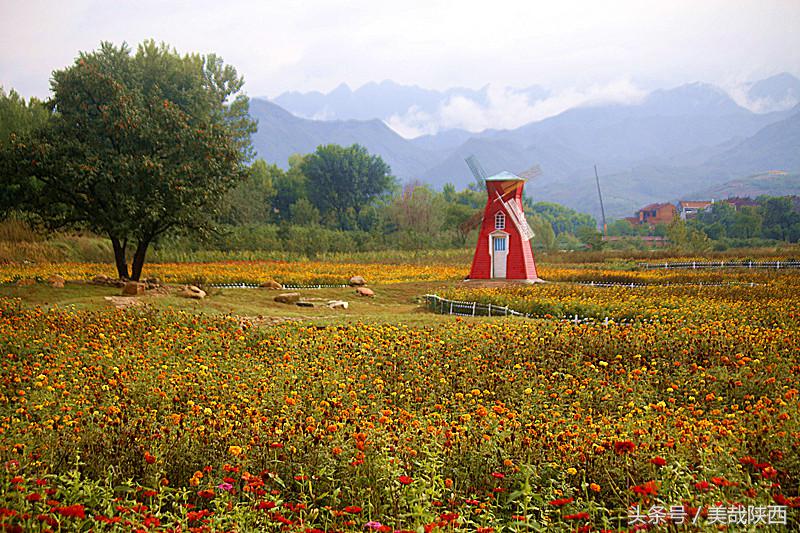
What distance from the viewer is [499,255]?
87.3 ft

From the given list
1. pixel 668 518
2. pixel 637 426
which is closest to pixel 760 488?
pixel 668 518

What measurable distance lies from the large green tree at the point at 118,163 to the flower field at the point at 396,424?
7.44 m

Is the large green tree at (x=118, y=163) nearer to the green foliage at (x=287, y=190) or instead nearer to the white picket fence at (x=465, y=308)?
the white picket fence at (x=465, y=308)

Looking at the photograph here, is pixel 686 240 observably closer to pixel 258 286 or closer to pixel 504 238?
pixel 504 238

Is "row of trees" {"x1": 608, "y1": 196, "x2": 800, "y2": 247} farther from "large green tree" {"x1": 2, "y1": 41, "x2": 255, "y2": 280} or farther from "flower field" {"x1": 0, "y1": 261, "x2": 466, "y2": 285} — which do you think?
"large green tree" {"x1": 2, "y1": 41, "x2": 255, "y2": 280}

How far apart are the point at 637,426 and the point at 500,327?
5.69 m

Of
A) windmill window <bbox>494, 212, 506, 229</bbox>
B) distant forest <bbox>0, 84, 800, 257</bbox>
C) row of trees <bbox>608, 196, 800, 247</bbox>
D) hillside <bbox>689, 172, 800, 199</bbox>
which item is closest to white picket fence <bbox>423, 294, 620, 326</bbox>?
windmill window <bbox>494, 212, 506, 229</bbox>

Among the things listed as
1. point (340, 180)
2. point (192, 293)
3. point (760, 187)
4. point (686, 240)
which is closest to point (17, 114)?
point (192, 293)

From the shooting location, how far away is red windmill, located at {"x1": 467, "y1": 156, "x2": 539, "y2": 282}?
26344mm

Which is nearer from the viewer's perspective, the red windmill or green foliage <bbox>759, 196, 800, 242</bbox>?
the red windmill

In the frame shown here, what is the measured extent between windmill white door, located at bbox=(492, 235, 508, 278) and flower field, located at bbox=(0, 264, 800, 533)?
14201mm

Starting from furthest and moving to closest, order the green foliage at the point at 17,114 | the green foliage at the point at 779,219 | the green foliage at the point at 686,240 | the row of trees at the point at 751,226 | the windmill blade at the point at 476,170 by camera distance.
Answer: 1. the green foliage at the point at 779,219
2. the row of trees at the point at 751,226
3. the green foliage at the point at 686,240
4. the green foliage at the point at 17,114
5. the windmill blade at the point at 476,170

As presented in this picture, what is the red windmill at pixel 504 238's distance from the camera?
2634cm

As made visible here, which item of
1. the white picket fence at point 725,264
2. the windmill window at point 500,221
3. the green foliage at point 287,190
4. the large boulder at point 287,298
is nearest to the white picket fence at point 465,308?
the large boulder at point 287,298
